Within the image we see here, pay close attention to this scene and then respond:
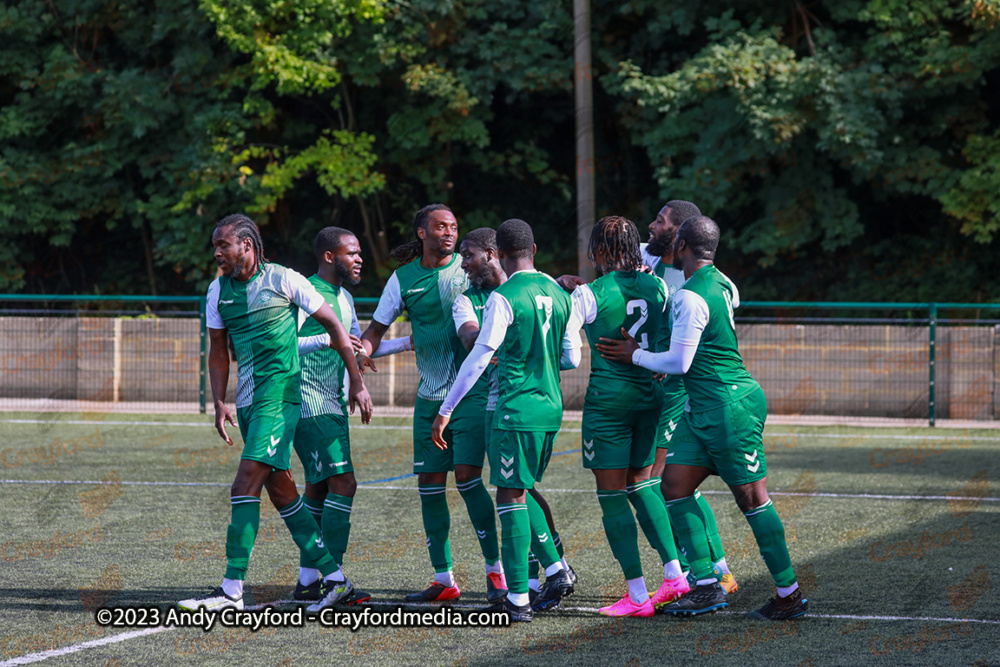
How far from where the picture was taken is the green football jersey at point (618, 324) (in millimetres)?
6273

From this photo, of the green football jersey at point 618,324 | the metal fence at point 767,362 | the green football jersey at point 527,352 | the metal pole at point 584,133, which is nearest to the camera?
the green football jersey at point 527,352

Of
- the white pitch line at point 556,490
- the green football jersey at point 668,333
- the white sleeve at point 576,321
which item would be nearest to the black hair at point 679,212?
the green football jersey at point 668,333

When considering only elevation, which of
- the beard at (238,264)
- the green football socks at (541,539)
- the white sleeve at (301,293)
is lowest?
the green football socks at (541,539)

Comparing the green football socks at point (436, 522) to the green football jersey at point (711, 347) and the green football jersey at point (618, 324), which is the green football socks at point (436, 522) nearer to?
the green football jersey at point (618, 324)

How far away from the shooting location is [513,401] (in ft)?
19.6

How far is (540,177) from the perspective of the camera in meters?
28.3

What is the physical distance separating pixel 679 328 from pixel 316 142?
76.7 feet

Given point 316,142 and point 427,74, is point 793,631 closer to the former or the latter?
point 427,74

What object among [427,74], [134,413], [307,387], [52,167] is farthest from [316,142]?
[307,387]

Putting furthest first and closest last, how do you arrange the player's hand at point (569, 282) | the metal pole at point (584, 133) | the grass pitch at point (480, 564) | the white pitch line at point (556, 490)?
the metal pole at point (584, 133) → the white pitch line at point (556, 490) → the player's hand at point (569, 282) → the grass pitch at point (480, 564)

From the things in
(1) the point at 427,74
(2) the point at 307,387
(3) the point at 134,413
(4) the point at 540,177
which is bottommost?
(3) the point at 134,413

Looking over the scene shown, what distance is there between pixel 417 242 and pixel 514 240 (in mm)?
→ 807

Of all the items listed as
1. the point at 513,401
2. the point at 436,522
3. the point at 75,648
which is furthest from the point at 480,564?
the point at 75,648

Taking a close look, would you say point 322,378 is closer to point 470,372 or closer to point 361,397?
point 361,397
